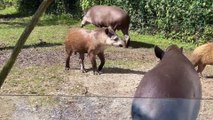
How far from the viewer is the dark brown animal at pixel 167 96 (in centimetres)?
226

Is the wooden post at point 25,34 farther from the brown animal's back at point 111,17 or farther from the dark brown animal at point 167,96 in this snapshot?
the brown animal's back at point 111,17

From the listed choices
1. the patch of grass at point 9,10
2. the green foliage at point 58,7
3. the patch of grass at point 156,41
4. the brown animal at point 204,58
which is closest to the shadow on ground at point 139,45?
the patch of grass at point 156,41

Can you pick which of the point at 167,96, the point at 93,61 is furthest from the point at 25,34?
the point at 93,61

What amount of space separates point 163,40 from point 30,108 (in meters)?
10.8

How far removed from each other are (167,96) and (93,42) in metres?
6.60

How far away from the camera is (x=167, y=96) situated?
7.50 feet

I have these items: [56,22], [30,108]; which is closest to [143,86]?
[30,108]

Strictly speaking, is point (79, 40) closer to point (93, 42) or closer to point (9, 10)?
point (93, 42)

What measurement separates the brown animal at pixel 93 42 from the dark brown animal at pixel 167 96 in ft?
20.8

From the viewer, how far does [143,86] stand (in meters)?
2.43

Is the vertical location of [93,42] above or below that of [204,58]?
above

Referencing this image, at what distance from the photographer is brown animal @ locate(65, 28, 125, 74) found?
349 inches

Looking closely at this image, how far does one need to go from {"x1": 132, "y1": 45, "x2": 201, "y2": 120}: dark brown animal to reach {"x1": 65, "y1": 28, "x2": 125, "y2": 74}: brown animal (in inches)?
250

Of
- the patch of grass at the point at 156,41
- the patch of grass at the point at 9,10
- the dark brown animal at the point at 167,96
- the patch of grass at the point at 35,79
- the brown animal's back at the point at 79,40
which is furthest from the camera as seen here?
the patch of grass at the point at 9,10
